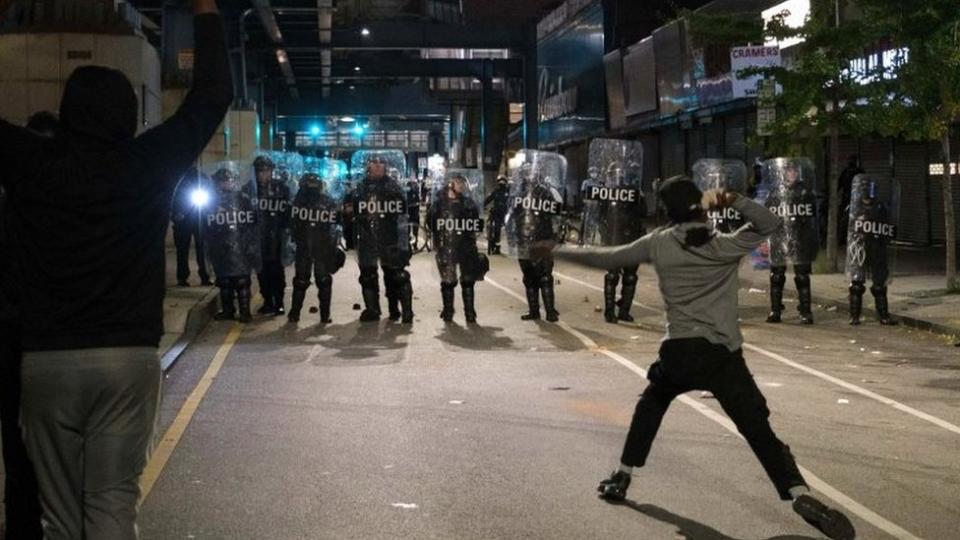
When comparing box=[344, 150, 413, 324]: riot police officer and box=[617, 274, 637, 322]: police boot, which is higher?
box=[344, 150, 413, 324]: riot police officer

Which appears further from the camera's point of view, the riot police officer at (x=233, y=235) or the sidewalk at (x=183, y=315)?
the riot police officer at (x=233, y=235)

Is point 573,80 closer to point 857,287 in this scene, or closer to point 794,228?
point 794,228

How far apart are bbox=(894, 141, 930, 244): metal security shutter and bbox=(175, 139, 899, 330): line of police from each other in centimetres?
1311

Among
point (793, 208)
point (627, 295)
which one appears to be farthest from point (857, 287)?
point (627, 295)

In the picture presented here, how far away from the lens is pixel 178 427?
32.6 feet

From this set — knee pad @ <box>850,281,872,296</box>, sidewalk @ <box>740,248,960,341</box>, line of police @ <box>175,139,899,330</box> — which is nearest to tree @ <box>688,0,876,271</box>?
sidewalk @ <box>740,248,960,341</box>

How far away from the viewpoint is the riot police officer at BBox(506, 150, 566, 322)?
57.7 ft

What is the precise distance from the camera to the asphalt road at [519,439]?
7172 millimetres

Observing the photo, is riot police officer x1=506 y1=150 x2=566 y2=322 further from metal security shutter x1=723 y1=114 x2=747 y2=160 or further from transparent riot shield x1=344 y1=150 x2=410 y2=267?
metal security shutter x1=723 y1=114 x2=747 y2=160

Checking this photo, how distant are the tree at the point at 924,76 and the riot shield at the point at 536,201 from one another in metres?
5.47

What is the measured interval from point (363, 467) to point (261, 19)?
30310 millimetres

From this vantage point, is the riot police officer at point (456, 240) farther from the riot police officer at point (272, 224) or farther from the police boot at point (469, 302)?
the riot police officer at point (272, 224)

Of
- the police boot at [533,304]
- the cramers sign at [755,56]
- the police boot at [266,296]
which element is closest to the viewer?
the police boot at [533,304]

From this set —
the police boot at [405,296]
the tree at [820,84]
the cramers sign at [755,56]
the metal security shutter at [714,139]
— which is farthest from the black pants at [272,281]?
the metal security shutter at [714,139]
